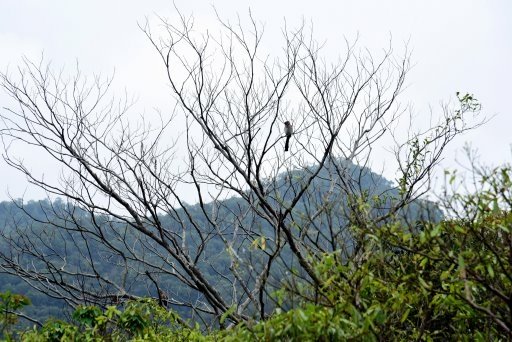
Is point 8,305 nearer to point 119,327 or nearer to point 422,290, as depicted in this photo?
point 119,327

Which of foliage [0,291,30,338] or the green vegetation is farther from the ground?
foliage [0,291,30,338]

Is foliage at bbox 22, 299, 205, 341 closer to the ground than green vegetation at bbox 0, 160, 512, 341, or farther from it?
farther from it

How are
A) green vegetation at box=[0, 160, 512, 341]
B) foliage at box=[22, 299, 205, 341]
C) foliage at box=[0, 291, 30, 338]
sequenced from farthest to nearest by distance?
foliage at box=[22, 299, 205, 341], foliage at box=[0, 291, 30, 338], green vegetation at box=[0, 160, 512, 341]

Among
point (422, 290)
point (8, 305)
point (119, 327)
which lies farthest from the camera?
point (119, 327)

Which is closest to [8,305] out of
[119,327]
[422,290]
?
[119,327]

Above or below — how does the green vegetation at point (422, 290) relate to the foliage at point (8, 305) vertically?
below

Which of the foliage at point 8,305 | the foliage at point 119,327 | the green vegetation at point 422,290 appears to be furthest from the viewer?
the foliage at point 119,327

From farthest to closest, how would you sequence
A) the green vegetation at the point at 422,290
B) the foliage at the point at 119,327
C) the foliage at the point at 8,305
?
1. the foliage at the point at 119,327
2. the foliage at the point at 8,305
3. the green vegetation at the point at 422,290

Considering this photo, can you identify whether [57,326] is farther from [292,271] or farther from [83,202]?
[83,202]

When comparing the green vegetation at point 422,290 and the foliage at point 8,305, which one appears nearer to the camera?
the green vegetation at point 422,290

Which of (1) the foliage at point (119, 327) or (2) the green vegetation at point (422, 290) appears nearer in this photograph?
(2) the green vegetation at point (422, 290)

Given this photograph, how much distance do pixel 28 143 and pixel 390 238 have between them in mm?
4960

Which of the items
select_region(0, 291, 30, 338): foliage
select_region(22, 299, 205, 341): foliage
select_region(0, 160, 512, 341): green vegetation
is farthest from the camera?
select_region(22, 299, 205, 341): foliage

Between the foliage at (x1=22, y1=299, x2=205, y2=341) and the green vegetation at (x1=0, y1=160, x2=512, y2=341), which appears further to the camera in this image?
the foliage at (x1=22, y1=299, x2=205, y2=341)
